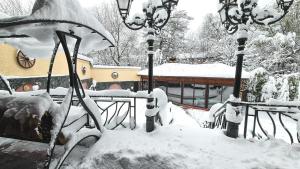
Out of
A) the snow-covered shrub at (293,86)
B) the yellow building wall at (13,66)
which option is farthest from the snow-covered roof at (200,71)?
the yellow building wall at (13,66)

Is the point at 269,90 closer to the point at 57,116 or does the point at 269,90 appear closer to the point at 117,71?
the point at 57,116

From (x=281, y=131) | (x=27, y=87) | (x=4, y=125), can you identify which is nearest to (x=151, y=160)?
(x=4, y=125)

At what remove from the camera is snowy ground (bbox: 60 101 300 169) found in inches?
109

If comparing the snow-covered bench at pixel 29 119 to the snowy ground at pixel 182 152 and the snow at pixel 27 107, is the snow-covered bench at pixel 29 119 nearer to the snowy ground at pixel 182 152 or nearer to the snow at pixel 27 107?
the snow at pixel 27 107

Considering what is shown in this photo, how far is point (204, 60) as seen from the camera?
25.9m

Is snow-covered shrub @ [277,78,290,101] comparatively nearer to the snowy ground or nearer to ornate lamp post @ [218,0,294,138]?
the snowy ground

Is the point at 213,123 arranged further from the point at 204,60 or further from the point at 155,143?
the point at 204,60

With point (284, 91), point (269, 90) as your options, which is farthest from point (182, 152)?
point (269, 90)

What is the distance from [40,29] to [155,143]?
102 inches

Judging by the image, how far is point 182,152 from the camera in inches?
123

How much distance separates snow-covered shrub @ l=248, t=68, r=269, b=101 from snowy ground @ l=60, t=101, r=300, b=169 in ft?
33.5

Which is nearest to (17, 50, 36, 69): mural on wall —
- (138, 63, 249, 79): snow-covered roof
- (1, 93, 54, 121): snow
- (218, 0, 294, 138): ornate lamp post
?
(1, 93, 54, 121): snow

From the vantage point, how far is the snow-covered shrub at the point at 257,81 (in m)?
12.3

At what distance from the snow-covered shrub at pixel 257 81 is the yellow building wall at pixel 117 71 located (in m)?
11.9
